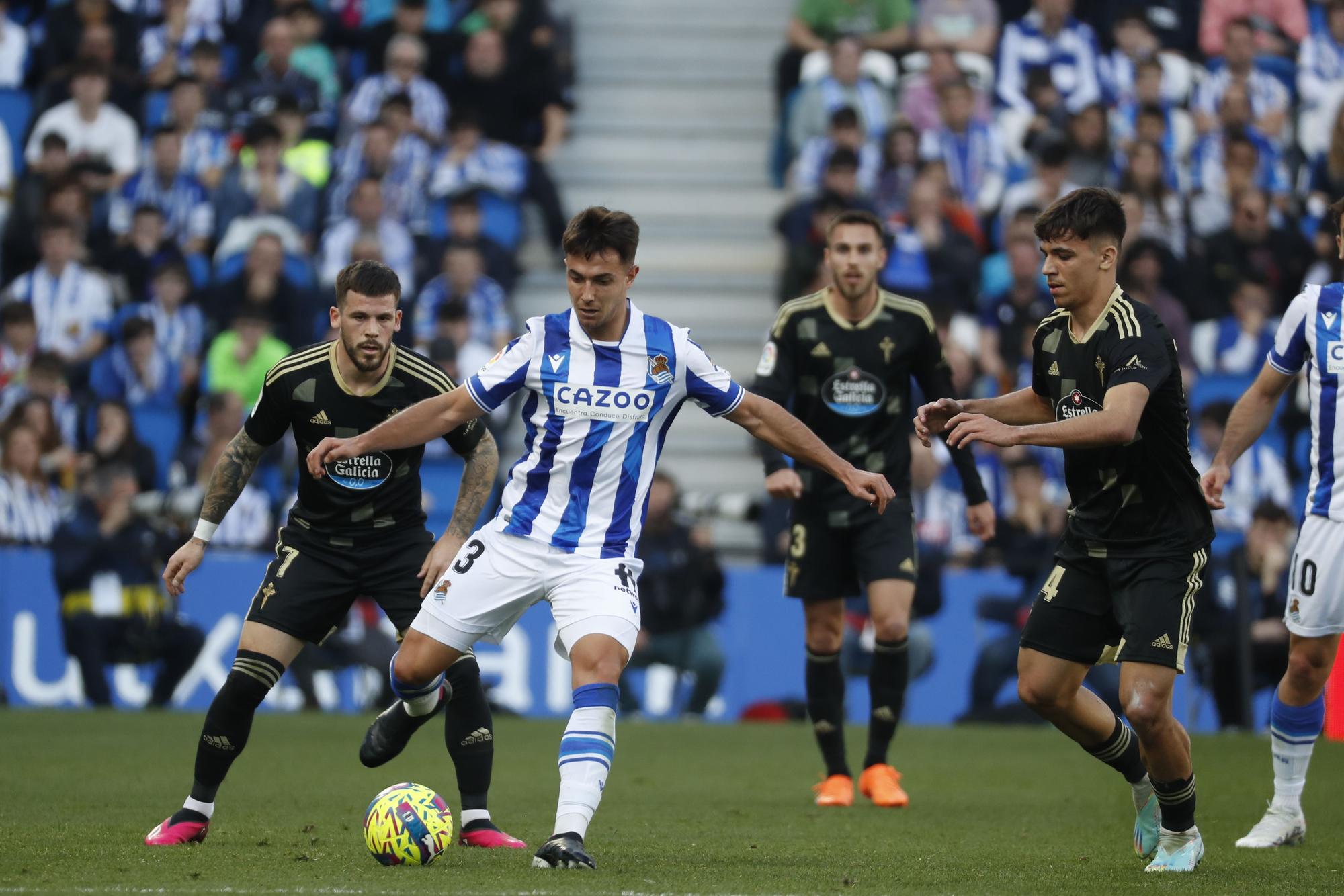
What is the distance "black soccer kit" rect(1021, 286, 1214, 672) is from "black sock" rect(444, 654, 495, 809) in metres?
2.13

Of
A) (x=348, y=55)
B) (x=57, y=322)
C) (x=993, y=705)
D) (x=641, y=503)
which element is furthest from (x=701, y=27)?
(x=641, y=503)

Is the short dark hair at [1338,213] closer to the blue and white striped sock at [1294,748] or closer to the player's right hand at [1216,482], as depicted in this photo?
the player's right hand at [1216,482]

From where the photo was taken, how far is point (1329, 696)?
10.5 meters

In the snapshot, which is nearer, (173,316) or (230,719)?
(230,719)

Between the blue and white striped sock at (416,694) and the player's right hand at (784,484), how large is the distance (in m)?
2.23

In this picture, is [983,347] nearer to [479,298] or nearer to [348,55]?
[479,298]

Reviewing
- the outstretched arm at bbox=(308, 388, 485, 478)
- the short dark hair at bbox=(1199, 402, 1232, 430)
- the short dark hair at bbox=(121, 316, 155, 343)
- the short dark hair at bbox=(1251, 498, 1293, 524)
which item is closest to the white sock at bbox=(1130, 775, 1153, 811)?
the outstretched arm at bbox=(308, 388, 485, 478)

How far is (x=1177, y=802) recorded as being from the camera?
254 inches

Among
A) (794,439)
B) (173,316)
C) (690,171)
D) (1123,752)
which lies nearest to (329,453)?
(794,439)

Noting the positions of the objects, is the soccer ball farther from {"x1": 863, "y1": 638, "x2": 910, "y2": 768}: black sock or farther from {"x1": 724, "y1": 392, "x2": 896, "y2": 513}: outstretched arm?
{"x1": 863, "y1": 638, "x2": 910, "y2": 768}: black sock

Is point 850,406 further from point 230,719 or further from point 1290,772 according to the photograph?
point 230,719

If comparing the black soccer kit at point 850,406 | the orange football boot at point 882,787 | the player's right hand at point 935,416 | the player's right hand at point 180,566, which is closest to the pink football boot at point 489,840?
the player's right hand at point 180,566

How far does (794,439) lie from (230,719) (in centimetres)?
240

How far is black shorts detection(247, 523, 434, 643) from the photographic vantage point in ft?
23.3
